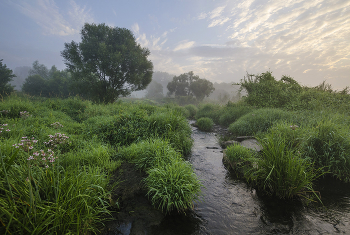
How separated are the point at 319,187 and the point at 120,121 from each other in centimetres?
693

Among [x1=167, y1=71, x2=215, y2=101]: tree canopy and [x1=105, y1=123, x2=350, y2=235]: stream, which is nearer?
[x1=105, y1=123, x2=350, y2=235]: stream

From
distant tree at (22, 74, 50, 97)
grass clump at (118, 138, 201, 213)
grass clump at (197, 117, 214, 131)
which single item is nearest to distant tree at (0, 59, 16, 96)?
distant tree at (22, 74, 50, 97)

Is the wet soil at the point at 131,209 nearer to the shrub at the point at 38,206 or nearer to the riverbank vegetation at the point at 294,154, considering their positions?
the shrub at the point at 38,206

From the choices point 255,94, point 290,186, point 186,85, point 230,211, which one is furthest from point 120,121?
point 186,85

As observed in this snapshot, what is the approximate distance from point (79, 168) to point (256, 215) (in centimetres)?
392

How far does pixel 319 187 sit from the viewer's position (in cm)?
395

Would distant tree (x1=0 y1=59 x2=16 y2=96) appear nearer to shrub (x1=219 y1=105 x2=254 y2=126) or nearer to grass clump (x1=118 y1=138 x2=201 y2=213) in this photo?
shrub (x1=219 y1=105 x2=254 y2=126)

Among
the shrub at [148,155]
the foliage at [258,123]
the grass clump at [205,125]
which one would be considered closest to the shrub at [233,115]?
the grass clump at [205,125]

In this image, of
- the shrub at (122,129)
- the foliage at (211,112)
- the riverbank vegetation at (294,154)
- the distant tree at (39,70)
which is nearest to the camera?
the riverbank vegetation at (294,154)

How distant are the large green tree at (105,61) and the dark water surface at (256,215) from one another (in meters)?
17.4

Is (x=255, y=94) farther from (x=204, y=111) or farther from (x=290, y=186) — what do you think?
(x=290, y=186)

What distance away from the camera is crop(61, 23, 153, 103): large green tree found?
18156mm

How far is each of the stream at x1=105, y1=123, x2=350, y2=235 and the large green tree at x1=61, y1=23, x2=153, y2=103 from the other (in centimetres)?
1738

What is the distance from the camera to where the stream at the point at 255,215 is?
269 cm
